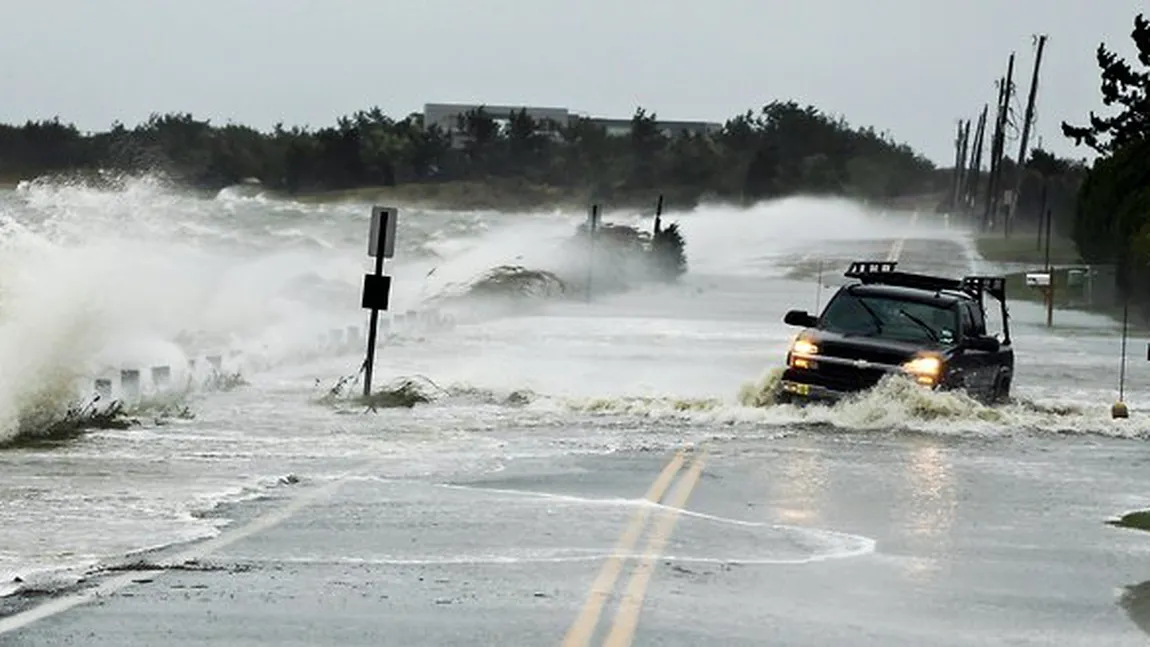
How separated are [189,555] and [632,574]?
2.56 metres

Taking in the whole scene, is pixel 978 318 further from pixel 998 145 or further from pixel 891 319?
pixel 998 145

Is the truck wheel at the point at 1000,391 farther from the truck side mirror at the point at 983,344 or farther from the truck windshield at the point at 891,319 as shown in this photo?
the truck windshield at the point at 891,319

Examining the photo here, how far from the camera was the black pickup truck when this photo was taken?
81.6 ft

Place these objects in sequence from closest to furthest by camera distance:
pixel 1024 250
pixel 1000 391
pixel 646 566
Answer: pixel 646 566, pixel 1000 391, pixel 1024 250

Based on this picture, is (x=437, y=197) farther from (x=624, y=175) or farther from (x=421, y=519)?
(x=421, y=519)

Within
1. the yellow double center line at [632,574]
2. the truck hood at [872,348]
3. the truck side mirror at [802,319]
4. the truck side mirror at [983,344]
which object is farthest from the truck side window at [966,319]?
the yellow double center line at [632,574]

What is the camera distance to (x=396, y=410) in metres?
26.5

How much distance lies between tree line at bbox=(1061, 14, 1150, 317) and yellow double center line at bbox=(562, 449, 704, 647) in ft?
158

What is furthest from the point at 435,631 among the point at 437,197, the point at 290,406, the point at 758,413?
the point at 437,197

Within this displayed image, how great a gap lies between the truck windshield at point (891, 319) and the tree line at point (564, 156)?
6292 centimetres

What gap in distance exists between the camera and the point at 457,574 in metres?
12.2

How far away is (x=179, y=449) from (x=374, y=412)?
587 cm

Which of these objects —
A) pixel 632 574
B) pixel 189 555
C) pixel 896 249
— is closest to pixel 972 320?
pixel 632 574

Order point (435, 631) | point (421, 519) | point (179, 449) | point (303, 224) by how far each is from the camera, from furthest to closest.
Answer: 1. point (303, 224)
2. point (179, 449)
3. point (421, 519)
4. point (435, 631)
